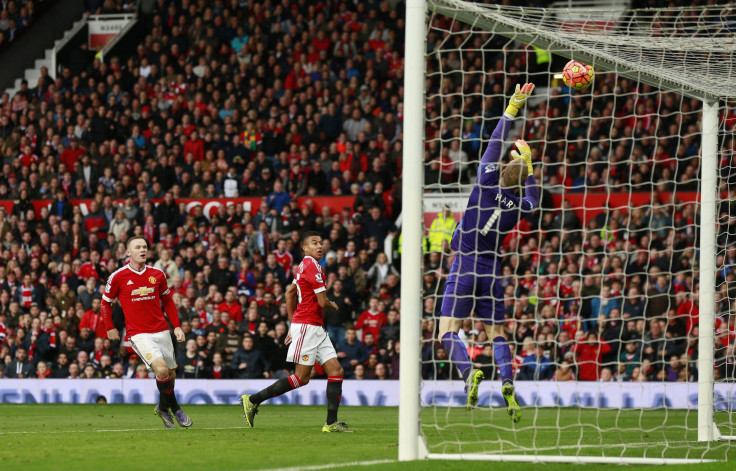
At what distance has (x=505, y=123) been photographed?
9352 mm

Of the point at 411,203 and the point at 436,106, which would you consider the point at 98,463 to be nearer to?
the point at 411,203

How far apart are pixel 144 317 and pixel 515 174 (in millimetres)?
4150

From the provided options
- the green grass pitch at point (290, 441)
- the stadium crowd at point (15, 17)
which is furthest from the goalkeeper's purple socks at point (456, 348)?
the stadium crowd at point (15, 17)

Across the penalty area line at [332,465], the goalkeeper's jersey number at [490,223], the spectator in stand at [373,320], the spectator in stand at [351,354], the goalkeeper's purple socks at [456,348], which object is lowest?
the spectator in stand at [351,354]

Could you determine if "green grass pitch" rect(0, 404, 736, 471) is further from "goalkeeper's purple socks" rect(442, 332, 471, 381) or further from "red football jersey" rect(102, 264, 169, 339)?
"red football jersey" rect(102, 264, 169, 339)

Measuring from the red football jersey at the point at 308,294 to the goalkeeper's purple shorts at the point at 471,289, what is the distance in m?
1.42

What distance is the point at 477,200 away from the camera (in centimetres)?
962

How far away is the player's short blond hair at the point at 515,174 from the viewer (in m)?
9.46

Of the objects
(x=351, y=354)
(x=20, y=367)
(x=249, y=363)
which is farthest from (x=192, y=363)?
(x=20, y=367)

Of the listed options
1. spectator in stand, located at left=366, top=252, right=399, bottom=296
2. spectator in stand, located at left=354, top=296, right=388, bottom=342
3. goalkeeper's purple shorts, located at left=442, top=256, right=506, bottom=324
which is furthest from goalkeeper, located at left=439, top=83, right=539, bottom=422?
spectator in stand, located at left=366, top=252, right=399, bottom=296

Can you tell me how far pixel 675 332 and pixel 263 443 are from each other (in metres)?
9.17

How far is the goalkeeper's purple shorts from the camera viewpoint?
31.8 feet

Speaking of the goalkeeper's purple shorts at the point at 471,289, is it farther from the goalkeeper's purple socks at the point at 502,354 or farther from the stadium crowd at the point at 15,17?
the stadium crowd at the point at 15,17

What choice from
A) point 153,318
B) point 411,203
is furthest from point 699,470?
point 153,318
